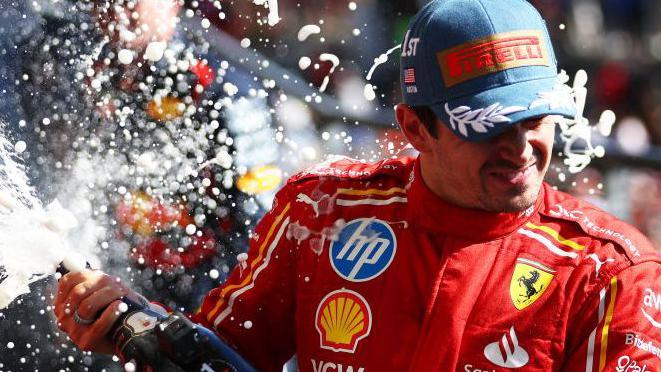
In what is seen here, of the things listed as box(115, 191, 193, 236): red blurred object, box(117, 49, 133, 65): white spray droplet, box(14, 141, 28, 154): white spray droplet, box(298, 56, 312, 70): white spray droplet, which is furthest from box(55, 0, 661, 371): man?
box(298, 56, 312, 70): white spray droplet

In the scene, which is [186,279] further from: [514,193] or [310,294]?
[514,193]

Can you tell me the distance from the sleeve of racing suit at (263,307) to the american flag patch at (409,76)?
1.64ft

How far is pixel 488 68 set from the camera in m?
1.94

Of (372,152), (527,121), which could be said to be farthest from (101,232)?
(527,121)

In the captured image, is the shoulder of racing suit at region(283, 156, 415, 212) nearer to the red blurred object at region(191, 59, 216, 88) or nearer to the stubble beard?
the stubble beard

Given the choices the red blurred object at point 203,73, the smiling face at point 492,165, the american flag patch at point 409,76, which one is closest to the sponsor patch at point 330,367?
the smiling face at point 492,165

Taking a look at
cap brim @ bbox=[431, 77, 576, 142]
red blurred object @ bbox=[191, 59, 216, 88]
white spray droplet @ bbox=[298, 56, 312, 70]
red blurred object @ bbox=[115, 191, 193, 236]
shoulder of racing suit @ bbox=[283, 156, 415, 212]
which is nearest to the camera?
cap brim @ bbox=[431, 77, 576, 142]

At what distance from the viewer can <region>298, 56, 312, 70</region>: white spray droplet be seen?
176 inches

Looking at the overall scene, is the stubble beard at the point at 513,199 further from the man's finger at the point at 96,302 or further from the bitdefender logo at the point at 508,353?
the man's finger at the point at 96,302

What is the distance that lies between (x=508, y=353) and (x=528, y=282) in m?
0.18

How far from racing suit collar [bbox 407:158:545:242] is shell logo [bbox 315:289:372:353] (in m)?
0.25

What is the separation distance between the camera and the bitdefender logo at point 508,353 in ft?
6.47

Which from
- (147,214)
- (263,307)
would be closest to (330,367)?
(263,307)

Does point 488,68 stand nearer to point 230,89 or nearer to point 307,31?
point 230,89
